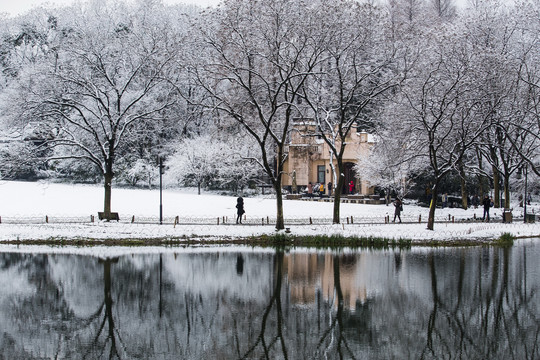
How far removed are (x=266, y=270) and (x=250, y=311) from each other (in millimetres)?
6245

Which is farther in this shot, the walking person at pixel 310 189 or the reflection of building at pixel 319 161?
the reflection of building at pixel 319 161

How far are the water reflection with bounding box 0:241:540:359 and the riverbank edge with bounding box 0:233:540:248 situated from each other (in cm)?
473

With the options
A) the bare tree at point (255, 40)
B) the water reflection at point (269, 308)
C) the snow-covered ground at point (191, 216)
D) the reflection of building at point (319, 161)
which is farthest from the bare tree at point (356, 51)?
the reflection of building at point (319, 161)

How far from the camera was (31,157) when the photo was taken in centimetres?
3759

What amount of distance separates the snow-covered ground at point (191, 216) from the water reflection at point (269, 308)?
274 inches

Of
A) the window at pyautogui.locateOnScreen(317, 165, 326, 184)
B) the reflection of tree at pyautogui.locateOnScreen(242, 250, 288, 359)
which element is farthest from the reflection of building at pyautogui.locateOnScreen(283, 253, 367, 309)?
the window at pyautogui.locateOnScreen(317, 165, 326, 184)

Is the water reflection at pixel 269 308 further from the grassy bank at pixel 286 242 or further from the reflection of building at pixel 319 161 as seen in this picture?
the reflection of building at pixel 319 161

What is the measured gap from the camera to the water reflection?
39.7 feet

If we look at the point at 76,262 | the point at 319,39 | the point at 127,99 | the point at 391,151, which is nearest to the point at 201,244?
the point at 76,262

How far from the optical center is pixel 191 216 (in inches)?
1670

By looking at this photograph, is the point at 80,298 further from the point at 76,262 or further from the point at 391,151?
the point at 391,151

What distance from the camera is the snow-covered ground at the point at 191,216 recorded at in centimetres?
3116

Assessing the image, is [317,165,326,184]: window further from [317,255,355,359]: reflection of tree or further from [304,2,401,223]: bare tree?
[317,255,355,359]: reflection of tree

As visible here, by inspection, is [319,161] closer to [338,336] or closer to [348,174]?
[348,174]
